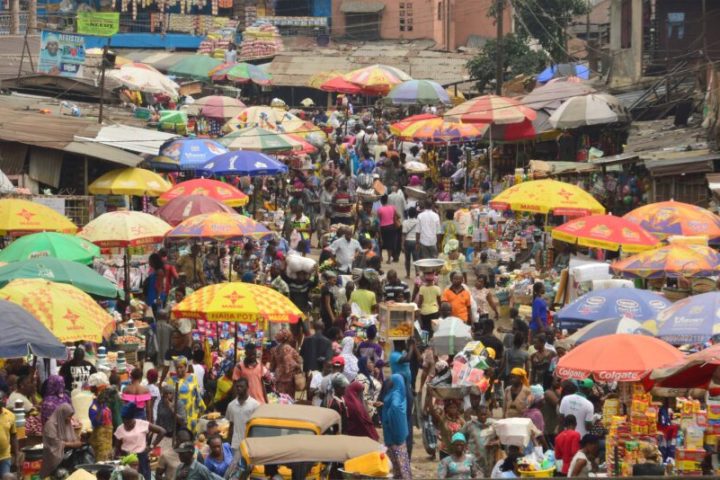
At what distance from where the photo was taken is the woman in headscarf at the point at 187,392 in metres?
14.6

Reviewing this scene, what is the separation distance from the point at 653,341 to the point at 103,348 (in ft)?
19.0

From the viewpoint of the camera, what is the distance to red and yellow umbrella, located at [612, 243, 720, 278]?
17.2 m

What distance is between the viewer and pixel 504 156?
32.6 metres

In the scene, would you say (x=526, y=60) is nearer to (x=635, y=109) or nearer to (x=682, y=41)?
(x=682, y=41)

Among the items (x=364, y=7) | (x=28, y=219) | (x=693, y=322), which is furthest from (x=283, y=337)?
(x=364, y=7)

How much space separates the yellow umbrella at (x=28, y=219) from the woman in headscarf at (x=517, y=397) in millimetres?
7540

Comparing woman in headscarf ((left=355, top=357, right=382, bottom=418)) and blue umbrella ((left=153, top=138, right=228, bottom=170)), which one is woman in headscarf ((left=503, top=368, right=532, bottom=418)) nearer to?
woman in headscarf ((left=355, top=357, right=382, bottom=418))

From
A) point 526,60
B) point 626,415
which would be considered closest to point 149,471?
point 626,415

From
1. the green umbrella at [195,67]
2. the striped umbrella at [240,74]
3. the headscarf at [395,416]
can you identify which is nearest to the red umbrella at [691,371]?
the headscarf at [395,416]

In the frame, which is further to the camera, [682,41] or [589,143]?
[682,41]

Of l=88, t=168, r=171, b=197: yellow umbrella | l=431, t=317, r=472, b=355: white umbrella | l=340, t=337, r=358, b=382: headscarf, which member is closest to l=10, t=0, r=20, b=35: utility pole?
l=88, t=168, r=171, b=197: yellow umbrella

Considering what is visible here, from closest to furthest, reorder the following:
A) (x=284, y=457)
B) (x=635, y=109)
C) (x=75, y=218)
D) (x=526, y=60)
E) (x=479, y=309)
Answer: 1. (x=284, y=457)
2. (x=479, y=309)
3. (x=75, y=218)
4. (x=635, y=109)
5. (x=526, y=60)

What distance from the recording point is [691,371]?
1252 cm

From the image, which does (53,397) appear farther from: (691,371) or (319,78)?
(319,78)
